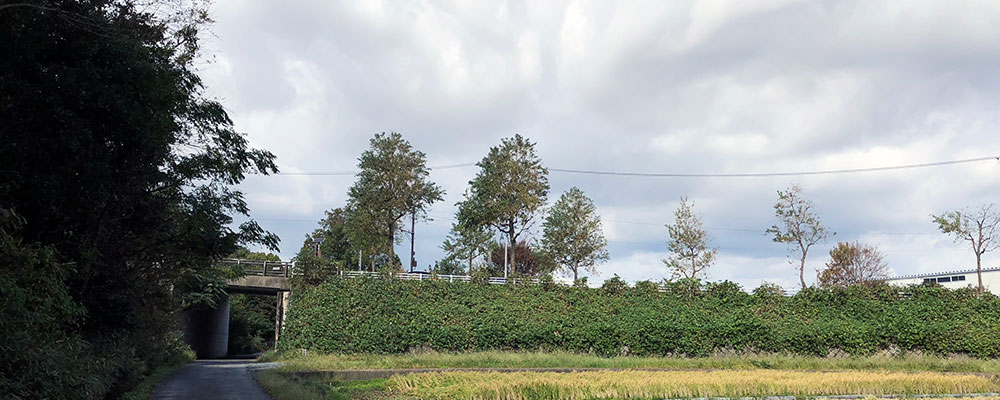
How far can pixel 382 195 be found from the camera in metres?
47.7

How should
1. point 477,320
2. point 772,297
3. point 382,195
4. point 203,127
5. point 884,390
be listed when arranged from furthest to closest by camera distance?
1. point 382,195
2. point 772,297
3. point 477,320
4. point 884,390
5. point 203,127

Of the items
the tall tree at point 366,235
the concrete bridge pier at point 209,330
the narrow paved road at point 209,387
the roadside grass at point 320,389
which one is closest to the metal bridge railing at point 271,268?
the concrete bridge pier at point 209,330

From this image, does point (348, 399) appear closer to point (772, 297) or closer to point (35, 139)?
point (35, 139)

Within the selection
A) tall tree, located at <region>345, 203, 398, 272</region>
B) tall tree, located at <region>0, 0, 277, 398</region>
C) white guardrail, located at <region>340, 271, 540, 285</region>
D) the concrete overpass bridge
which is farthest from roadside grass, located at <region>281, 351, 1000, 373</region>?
tall tree, located at <region>345, 203, 398, 272</region>

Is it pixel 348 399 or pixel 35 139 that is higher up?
pixel 35 139

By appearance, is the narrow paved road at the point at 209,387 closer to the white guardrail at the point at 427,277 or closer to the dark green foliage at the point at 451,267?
the white guardrail at the point at 427,277

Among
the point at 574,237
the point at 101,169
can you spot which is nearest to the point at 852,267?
the point at 574,237

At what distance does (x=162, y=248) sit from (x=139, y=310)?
149 cm

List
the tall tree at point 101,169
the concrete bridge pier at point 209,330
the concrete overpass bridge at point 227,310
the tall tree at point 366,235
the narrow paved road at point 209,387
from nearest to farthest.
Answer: the tall tree at point 101,169
the narrow paved road at point 209,387
the concrete overpass bridge at point 227,310
the concrete bridge pier at point 209,330
the tall tree at point 366,235

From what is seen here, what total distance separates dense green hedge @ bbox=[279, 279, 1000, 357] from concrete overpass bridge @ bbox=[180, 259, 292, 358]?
2.74 metres

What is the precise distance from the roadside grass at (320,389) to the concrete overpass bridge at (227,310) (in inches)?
535

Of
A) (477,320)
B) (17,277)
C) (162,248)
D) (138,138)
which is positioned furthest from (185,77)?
(477,320)

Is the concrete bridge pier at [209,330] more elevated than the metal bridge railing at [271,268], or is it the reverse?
the metal bridge railing at [271,268]

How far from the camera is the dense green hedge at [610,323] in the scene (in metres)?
33.0
